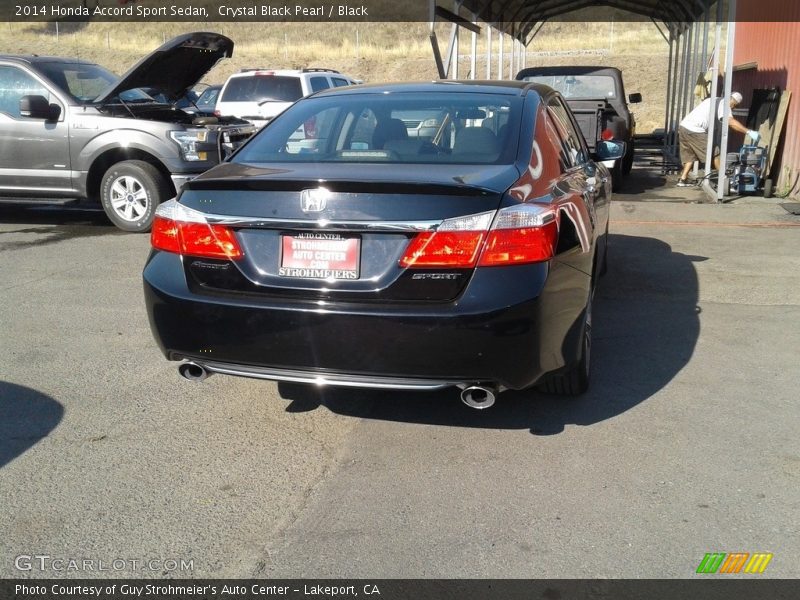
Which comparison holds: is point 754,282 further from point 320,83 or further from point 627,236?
point 320,83

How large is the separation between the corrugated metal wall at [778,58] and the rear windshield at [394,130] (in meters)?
9.24

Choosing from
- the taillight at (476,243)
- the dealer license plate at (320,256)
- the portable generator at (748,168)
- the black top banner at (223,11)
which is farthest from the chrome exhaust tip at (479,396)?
the black top banner at (223,11)

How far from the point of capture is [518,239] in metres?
3.52

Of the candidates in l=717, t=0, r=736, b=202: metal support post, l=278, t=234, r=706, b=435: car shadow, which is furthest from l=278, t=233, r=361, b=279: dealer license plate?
l=717, t=0, r=736, b=202: metal support post

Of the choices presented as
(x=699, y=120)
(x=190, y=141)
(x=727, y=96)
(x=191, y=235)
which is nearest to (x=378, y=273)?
(x=191, y=235)

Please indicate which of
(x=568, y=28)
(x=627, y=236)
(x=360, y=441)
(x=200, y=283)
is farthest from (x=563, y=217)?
(x=568, y=28)

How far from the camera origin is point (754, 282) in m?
7.21

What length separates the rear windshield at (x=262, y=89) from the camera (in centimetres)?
1479

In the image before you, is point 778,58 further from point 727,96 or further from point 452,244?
point 452,244

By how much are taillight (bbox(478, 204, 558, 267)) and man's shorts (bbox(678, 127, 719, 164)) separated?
11.4 metres

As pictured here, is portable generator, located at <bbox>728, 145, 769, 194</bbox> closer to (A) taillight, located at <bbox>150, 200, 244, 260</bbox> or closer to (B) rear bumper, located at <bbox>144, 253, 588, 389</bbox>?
(B) rear bumper, located at <bbox>144, 253, 588, 389</bbox>

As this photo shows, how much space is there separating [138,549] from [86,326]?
315 centimetres

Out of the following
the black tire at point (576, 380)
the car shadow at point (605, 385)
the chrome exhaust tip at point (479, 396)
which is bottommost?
the car shadow at point (605, 385)

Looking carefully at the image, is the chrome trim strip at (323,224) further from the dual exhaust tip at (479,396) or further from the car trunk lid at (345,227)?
the dual exhaust tip at (479,396)
